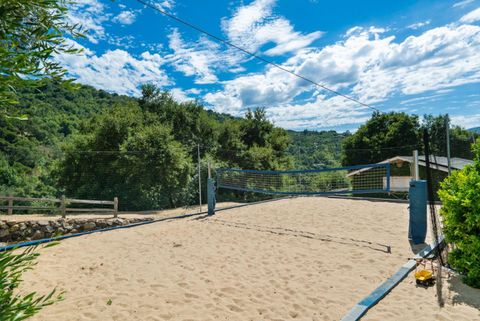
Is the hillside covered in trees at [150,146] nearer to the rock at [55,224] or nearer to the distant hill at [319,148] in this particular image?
the rock at [55,224]

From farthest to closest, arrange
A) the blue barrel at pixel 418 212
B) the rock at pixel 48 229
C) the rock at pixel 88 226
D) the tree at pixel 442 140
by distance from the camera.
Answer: the tree at pixel 442 140 < the rock at pixel 88 226 < the rock at pixel 48 229 < the blue barrel at pixel 418 212

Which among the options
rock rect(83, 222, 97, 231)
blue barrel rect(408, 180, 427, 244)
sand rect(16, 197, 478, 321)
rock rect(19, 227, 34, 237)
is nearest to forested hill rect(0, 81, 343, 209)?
rock rect(19, 227, 34, 237)

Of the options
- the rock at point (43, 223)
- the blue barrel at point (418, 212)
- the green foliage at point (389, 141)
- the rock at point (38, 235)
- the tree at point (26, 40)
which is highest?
the green foliage at point (389, 141)

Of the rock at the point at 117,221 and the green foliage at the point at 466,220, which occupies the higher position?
the green foliage at the point at 466,220

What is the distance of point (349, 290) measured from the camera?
12.8 ft

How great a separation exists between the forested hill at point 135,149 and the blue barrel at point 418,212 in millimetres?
8760

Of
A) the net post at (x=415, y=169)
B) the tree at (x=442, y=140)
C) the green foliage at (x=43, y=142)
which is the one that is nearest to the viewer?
the net post at (x=415, y=169)

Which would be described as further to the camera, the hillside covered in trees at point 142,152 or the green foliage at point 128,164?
the hillside covered in trees at point 142,152

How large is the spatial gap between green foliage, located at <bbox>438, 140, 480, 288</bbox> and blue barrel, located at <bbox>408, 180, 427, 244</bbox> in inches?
69.3

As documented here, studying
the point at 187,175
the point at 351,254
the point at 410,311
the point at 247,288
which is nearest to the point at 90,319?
the point at 247,288

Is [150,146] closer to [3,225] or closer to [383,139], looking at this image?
[3,225]

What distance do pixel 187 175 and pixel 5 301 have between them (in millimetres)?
16223

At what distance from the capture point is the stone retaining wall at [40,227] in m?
10.4

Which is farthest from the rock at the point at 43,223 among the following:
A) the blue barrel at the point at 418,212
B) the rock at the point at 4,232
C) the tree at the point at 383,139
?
the tree at the point at 383,139
